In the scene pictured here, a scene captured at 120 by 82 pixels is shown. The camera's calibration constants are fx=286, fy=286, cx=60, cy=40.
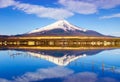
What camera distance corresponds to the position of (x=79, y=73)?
19.6 meters

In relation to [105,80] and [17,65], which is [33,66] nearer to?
[17,65]

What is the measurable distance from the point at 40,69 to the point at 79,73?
13.1 ft

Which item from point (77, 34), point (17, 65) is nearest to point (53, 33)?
point (77, 34)

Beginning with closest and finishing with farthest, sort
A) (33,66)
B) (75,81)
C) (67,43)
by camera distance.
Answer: (75,81), (33,66), (67,43)

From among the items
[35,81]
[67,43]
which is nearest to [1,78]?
[35,81]

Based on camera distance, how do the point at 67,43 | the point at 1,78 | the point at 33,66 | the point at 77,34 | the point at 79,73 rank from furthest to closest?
1. the point at 77,34
2. the point at 67,43
3. the point at 33,66
4. the point at 79,73
5. the point at 1,78

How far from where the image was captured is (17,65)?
24.9 m

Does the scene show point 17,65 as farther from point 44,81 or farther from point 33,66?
point 44,81

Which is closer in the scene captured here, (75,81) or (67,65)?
(75,81)

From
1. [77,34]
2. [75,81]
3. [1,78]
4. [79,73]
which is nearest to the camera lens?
[75,81]

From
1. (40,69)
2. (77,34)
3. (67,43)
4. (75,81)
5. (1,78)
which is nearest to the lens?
(75,81)

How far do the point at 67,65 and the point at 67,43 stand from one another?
26856mm

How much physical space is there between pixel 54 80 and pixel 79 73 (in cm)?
314

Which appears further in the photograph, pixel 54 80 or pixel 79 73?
pixel 79 73
